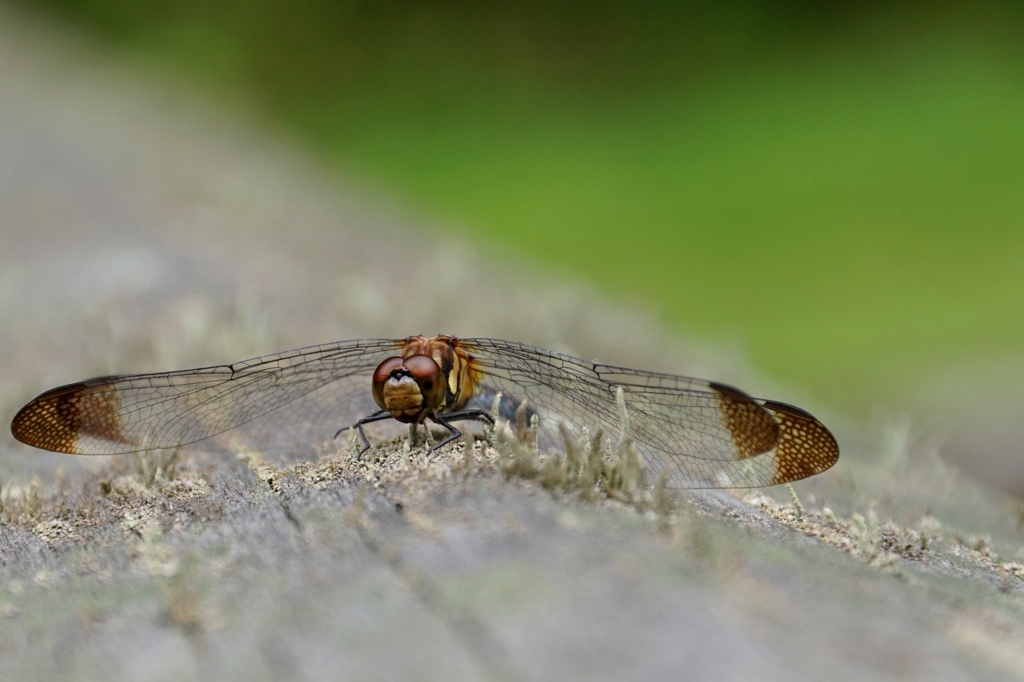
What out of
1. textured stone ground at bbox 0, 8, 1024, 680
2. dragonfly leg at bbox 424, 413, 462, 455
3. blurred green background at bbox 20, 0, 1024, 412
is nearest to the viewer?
textured stone ground at bbox 0, 8, 1024, 680

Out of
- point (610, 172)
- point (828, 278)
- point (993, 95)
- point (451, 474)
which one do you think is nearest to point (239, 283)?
point (451, 474)

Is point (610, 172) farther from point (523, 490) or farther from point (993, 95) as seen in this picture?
point (523, 490)

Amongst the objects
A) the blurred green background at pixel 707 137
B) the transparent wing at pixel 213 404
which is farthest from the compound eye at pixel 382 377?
the blurred green background at pixel 707 137

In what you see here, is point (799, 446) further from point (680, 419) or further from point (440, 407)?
point (440, 407)

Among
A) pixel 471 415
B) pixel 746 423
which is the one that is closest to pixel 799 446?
pixel 746 423

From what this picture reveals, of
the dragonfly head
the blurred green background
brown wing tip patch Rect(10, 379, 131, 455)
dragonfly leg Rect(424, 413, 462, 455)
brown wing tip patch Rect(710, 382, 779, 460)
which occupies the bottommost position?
brown wing tip patch Rect(10, 379, 131, 455)

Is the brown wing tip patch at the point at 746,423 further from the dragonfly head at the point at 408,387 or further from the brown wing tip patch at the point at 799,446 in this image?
the dragonfly head at the point at 408,387

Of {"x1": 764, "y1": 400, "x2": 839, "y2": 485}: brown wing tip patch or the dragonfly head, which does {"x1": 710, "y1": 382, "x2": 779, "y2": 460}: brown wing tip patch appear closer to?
{"x1": 764, "y1": 400, "x2": 839, "y2": 485}: brown wing tip patch

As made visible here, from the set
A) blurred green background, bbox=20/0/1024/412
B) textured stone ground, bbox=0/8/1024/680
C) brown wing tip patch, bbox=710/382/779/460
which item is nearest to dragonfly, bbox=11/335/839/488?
brown wing tip patch, bbox=710/382/779/460
